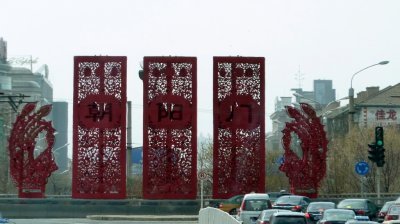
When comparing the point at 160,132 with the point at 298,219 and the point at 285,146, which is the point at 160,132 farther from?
the point at 298,219

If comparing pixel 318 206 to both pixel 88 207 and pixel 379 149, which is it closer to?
pixel 379 149

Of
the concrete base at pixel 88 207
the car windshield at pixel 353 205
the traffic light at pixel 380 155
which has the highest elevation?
the traffic light at pixel 380 155

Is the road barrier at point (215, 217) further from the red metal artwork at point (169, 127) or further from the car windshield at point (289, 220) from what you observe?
the red metal artwork at point (169, 127)

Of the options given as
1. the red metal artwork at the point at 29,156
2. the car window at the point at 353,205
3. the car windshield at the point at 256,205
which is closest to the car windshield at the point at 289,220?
the car windshield at the point at 256,205

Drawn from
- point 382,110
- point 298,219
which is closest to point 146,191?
point 298,219

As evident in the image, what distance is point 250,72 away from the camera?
5394 centimetres

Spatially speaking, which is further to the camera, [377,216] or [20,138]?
[20,138]

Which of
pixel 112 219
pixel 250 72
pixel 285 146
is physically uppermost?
pixel 250 72

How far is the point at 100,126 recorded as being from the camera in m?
53.8

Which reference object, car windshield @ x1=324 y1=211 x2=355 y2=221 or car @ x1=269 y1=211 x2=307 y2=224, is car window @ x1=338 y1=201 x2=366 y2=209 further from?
car @ x1=269 y1=211 x2=307 y2=224

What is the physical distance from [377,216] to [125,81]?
15.7m

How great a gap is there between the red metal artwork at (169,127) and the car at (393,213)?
50.7 feet

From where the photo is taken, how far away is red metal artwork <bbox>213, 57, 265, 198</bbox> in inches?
2120

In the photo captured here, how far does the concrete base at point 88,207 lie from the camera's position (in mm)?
55625
